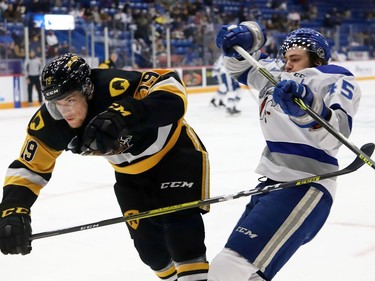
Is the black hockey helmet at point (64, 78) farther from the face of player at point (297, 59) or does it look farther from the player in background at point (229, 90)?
Answer: the player in background at point (229, 90)

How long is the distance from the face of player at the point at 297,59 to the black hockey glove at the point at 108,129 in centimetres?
69

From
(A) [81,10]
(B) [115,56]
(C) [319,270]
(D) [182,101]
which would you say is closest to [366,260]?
(C) [319,270]

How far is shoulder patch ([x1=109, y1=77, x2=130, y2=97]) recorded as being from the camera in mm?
2178

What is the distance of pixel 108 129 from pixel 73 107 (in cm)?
31

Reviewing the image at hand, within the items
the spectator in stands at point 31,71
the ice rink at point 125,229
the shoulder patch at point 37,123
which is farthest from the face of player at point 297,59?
the spectator in stands at point 31,71

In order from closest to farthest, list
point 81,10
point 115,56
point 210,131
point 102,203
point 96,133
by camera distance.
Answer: point 96,133, point 102,203, point 210,131, point 115,56, point 81,10

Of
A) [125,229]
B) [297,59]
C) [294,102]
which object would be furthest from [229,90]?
[294,102]

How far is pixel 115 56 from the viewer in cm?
1208

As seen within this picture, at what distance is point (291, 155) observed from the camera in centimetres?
224

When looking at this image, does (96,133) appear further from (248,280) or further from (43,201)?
(43,201)

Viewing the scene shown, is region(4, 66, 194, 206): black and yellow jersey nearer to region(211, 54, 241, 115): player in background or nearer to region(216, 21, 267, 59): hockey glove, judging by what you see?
region(216, 21, 267, 59): hockey glove

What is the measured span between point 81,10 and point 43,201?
10.3 m

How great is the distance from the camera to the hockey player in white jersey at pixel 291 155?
6.63 feet

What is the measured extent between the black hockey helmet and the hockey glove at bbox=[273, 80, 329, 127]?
1.96 ft
